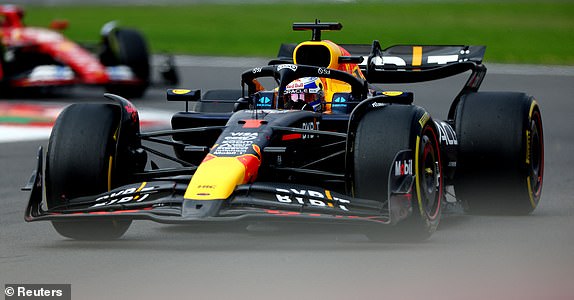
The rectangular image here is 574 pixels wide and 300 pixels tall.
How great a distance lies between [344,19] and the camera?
1037 inches

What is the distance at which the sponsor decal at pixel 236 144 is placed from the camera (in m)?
8.57

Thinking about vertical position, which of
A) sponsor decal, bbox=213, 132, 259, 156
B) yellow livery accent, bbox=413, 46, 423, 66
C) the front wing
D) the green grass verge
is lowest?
the green grass verge

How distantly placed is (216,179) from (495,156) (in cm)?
284

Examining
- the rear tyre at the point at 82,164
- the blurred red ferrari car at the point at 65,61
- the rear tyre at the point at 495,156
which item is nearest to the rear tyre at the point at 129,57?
the blurred red ferrari car at the point at 65,61

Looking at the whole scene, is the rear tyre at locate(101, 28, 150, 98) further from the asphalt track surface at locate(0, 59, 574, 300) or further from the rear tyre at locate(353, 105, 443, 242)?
the rear tyre at locate(353, 105, 443, 242)

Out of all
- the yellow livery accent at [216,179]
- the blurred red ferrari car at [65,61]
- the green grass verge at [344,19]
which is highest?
the yellow livery accent at [216,179]

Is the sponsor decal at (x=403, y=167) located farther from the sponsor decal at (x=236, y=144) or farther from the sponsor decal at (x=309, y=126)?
the sponsor decal at (x=309, y=126)

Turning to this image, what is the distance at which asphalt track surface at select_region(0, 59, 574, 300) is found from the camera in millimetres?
6855

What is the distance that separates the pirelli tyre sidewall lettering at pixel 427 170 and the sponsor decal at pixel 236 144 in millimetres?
1105

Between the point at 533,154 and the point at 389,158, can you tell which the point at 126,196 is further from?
the point at 533,154

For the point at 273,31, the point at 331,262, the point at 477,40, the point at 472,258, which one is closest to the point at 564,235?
the point at 472,258

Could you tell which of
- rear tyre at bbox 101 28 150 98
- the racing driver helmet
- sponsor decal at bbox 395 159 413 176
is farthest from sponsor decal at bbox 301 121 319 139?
rear tyre at bbox 101 28 150 98

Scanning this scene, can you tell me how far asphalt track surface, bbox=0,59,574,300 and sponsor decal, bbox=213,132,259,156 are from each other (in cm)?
62

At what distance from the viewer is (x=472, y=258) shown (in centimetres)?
791
